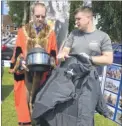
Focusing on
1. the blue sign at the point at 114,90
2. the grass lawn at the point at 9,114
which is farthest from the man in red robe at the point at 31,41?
the blue sign at the point at 114,90

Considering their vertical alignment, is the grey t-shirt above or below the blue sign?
above

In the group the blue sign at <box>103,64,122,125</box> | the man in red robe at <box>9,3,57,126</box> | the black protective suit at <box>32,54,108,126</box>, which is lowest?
the blue sign at <box>103,64,122,125</box>

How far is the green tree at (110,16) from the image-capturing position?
690 inches

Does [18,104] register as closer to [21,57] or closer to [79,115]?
[21,57]

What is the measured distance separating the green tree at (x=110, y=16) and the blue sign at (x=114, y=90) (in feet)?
35.6

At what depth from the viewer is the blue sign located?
640 centimetres

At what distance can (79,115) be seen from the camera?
3.71 metres

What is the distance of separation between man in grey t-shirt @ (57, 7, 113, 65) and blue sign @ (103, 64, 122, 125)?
227 centimetres

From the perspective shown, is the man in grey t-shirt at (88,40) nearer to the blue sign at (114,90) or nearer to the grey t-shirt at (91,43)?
the grey t-shirt at (91,43)

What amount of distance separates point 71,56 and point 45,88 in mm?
415

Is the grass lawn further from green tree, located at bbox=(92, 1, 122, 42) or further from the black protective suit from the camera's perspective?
green tree, located at bbox=(92, 1, 122, 42)

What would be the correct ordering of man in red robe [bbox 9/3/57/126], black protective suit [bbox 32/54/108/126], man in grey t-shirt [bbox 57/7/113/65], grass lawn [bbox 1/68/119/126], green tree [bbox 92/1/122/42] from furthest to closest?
green tree [bbox 92/1/122/42], grass lawn [bbox 1/68/119/126], man in red robe [bbox 9/3/57/126], man in grey t-shirt [bbox 57/7/113/65], black protective suit [bbox 32/54/108/126]

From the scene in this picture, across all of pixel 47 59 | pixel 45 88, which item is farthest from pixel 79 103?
pixel 47 59

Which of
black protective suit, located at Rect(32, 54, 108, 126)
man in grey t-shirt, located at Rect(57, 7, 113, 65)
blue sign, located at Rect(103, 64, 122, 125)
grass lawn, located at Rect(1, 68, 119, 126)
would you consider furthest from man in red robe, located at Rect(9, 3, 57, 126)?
blue sign, located at Rect(103, 64, 122, 125)
